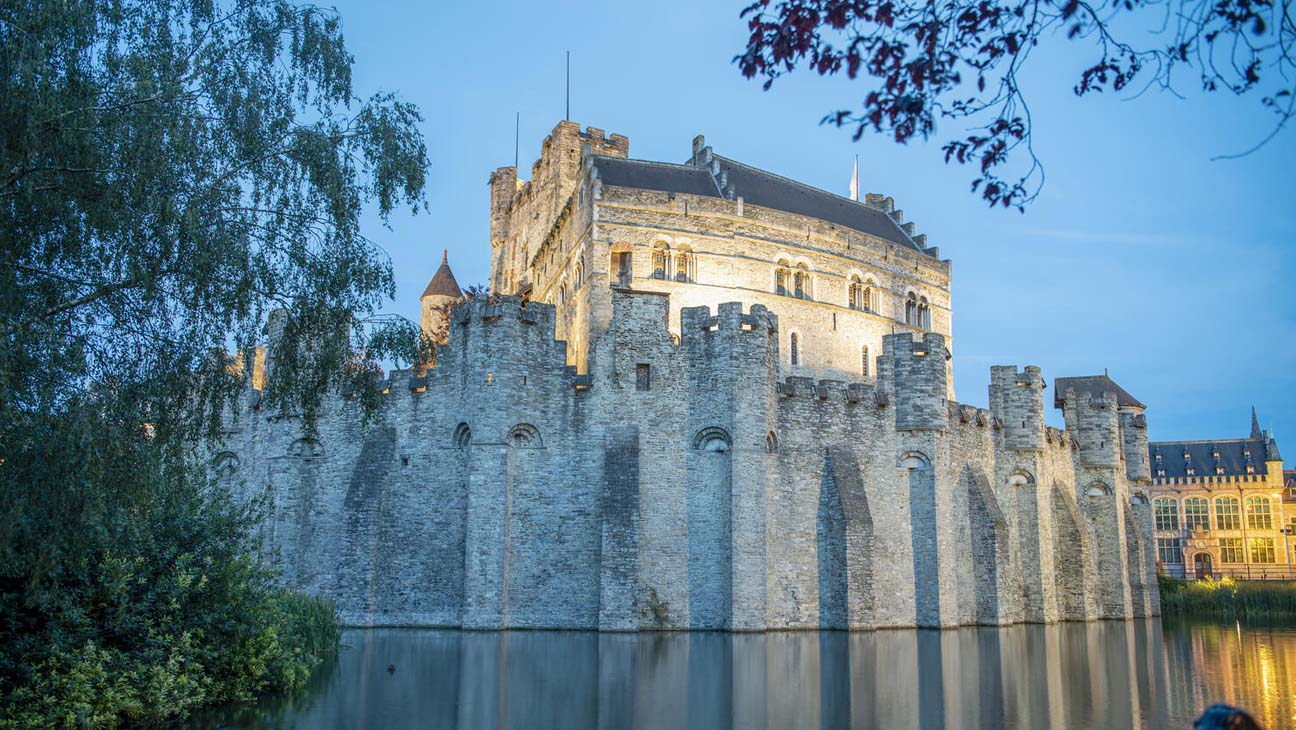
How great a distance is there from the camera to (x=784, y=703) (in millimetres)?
14938

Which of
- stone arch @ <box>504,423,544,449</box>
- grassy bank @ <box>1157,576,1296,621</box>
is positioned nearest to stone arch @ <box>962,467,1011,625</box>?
stone arch @ <box>504,423,544,449</box>

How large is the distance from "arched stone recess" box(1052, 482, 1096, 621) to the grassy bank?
9.12m

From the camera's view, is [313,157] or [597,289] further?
[597,289]

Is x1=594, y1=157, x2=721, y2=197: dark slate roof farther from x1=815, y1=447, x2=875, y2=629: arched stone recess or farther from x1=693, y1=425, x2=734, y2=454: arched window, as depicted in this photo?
x1=815, y1=447, x2=875, y2=629: arched stone recess

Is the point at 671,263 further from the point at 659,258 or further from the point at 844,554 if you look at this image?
the point at 844,554

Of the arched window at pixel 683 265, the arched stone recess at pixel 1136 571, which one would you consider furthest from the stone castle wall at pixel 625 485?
the arched window at pixel 683 265

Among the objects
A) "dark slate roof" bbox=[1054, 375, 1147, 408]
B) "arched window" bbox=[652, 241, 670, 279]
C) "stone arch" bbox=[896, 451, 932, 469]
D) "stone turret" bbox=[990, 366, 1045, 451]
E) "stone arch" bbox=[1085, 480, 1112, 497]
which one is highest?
"arched window" bbox=[652, 241, 670, 279]

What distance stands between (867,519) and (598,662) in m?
11.7

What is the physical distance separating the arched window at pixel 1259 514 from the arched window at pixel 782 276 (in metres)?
47.4

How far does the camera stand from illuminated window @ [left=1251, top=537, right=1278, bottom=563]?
7250 centimetres

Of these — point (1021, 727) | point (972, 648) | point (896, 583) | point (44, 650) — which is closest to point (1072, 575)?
point (896, 583)

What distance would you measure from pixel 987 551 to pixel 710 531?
10.3m

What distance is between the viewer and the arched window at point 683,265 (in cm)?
4259

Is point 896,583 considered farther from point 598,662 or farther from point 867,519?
point 598,662
